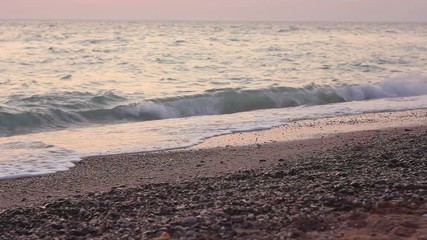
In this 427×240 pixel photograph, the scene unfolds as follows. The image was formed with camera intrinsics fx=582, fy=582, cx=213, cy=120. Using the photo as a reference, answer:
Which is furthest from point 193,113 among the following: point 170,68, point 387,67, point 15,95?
Answer: point 387,67

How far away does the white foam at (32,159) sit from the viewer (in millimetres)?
7602

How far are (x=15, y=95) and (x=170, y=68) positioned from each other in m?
8.35

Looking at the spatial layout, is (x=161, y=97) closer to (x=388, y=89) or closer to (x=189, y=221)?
(x=388, y=89)

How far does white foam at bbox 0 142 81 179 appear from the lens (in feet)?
24.9

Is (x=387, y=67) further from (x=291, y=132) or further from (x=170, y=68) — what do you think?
(x=291, y=132)

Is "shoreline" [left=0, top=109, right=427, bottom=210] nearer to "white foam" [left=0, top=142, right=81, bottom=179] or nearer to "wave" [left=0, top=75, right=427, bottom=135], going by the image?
"white foam" [left=0, top=142, right=81, bottom=179]

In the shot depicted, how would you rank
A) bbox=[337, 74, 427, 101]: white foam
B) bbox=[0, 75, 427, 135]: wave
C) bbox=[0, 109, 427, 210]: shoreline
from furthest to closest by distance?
bbox=[337, 74, 427, 101]: white foam
bbox=[0, 75, 427, 135]: wave
bbox=[0, 109, 427, 210]: shoreline

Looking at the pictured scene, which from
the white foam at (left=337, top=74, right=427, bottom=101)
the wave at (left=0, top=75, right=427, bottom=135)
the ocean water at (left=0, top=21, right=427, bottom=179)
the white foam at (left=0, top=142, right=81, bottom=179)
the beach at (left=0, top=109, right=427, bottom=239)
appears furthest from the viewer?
the white foam at (left=337, top=74, right=427, bottom=101)

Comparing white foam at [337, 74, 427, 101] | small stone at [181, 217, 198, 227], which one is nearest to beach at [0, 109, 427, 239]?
small stone at [181, 217, 198, 227]

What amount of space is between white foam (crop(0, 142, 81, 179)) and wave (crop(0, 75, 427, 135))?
6.47 feet

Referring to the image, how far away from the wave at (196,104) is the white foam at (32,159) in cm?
197

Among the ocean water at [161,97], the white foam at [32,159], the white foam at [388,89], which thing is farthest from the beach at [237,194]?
the white foam at [388,89]

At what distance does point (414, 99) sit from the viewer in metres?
16.6

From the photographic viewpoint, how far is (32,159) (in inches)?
325
